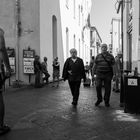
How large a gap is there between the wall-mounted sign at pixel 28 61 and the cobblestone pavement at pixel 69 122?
719cm

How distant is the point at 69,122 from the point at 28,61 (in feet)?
34.0

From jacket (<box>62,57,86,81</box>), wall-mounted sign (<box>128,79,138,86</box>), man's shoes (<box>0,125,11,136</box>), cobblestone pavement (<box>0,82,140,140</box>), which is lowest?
cobblestone pavement (<box>0,82,140,140</box>)

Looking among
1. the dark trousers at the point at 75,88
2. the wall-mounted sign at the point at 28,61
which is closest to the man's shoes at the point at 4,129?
the dark trousers at the point at 75,88

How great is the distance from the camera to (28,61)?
17.3 m

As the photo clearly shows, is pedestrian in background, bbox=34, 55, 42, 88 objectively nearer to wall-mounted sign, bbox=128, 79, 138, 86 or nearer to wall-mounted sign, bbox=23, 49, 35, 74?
wall-mounted sign, bbox=23, 49, 35, 74

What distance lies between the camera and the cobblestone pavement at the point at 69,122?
20.1ft

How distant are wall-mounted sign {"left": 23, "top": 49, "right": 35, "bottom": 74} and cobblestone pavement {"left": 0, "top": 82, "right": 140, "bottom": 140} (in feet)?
23.6

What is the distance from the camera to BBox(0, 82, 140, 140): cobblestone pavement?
6.14 m

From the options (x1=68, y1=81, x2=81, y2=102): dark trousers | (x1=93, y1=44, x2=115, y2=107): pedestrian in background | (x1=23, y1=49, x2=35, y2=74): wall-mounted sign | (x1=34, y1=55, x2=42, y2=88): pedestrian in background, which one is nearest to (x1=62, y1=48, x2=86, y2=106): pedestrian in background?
(x1=68, y1=81, x2=81, y2=102): dark trousers

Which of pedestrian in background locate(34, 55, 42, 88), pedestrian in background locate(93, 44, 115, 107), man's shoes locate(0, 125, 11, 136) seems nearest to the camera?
man's shoes locate(0, 125, 11, 136)

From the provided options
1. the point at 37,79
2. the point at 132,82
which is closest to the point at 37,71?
the point at 37,79

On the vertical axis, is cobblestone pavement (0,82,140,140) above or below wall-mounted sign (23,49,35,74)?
below

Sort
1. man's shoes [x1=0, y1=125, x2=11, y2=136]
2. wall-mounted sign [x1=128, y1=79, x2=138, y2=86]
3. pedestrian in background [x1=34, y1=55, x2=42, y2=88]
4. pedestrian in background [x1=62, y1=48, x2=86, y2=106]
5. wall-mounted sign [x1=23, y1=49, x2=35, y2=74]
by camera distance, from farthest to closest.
Answer: 1. wall-mounted sign [x1=23, y1=49, x2=35, y2=74]
2. pedestrian in background [x1=34, y1=55, x2=42, y2=88]
3. pedestrian in background [x1=62, y1=48, x2=86, y2=106]
4. wall-mounted sign [x1=128, y1=79, x2=138, y2=86]
5. man's shoes [x1=0, y1=125, x2=11, y2=136]

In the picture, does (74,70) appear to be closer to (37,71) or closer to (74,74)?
(74,74)
